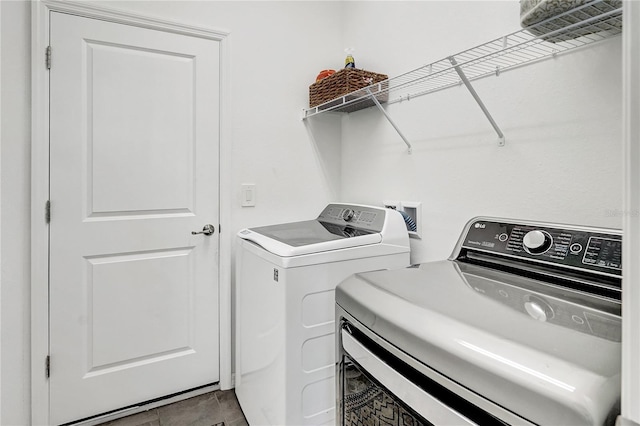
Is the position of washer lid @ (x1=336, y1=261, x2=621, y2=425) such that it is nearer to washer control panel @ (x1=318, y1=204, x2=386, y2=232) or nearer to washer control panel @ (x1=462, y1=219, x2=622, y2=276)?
washer control panel @ (x1=462, y1=219, x2=622, y2=276)

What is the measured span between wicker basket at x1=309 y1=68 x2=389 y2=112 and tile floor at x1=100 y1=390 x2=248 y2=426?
174cm

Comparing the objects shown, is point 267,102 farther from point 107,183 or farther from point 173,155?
point 107,183

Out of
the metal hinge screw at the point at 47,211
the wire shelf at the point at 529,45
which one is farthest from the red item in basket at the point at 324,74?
the metal hinge screw at the point at 47,211

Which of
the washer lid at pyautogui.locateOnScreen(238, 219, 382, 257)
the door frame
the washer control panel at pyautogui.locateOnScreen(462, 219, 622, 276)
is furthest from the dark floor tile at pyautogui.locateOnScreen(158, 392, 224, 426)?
the washer control panel at pyautogui.locateOnScreen(462, 219, 622, 276)

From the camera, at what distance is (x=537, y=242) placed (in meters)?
1.01

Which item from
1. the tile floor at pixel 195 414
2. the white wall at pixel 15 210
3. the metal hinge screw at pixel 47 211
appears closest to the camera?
the white wall at pixel 15 210

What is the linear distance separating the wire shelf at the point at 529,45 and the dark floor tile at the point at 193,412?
5.76 feet

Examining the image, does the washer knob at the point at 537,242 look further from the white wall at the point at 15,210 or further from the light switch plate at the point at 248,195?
the white wall at the point at 15,210

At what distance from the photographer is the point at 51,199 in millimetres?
1629

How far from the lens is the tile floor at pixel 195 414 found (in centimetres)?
173

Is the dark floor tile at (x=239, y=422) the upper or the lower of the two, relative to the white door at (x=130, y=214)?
lower

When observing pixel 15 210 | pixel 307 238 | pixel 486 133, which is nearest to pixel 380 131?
pixel 486 133

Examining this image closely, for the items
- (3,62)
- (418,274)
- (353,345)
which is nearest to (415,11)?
(418,274)

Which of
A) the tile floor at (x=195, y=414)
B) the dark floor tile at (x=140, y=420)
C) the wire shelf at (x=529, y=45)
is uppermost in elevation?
the wire shelf at (x=529, y=45)
